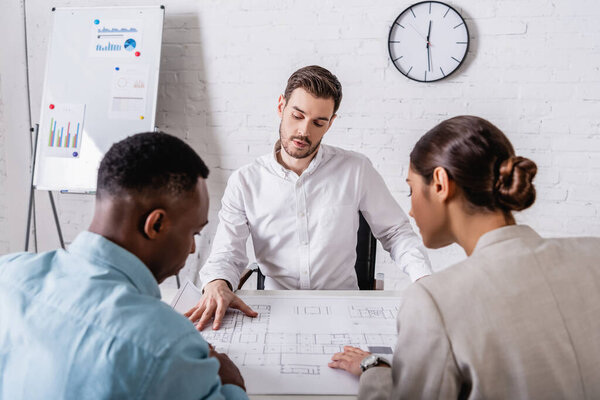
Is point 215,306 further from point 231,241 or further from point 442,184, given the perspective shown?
point 442,184

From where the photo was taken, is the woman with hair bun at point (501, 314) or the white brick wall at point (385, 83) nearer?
the woman with hair bun at point (501, 314)

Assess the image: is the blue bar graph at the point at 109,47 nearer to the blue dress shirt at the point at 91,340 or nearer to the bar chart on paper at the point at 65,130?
the bar chart on paper at the point at 65,130

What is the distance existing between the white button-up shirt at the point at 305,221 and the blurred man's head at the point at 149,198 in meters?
0.85

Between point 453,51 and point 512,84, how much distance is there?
1.13 ft

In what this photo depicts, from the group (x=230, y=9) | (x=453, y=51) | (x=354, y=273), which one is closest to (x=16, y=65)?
(x=230, y=9)

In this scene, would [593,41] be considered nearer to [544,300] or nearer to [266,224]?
[266,224]

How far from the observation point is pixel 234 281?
139cm

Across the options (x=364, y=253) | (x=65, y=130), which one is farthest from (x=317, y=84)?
(x=65, y=130)

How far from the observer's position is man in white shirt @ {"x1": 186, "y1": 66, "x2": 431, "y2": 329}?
63.0 inches

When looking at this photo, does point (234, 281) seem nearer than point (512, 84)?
Yes

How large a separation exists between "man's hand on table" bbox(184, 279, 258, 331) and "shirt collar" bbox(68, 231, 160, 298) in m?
0.45

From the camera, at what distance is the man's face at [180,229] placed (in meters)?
0.73

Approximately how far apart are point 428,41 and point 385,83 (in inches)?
11.3

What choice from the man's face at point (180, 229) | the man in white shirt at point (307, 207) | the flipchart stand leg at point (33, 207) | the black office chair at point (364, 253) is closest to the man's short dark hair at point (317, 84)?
the man in white shirt at point (307, 207)
